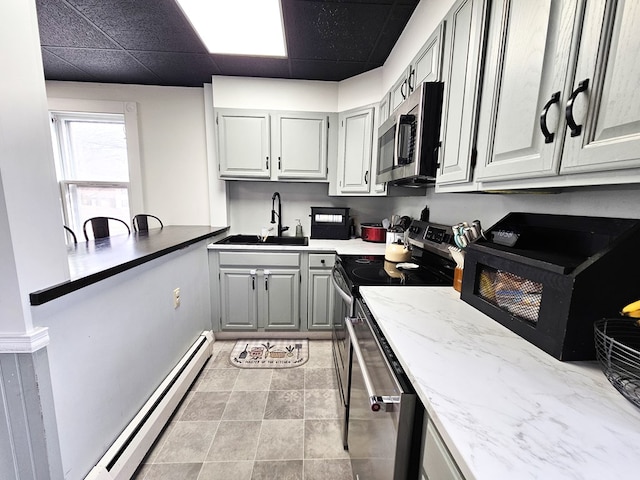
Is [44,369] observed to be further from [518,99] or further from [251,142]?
[251,142]

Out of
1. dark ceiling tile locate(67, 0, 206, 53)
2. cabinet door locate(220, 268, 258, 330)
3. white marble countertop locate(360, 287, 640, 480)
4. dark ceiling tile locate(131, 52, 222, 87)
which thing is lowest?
cabinet door locate(220, 268, 258, 330)

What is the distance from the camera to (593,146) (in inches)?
23.0

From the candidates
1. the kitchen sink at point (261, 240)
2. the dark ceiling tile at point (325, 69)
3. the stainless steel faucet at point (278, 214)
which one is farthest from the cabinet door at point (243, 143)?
the kitchen sink at point (261, 240)

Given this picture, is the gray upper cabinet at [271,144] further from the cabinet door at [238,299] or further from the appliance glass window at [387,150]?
the cabinet door at [238,299]

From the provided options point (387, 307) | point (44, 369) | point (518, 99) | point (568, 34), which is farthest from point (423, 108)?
point (44, 369)

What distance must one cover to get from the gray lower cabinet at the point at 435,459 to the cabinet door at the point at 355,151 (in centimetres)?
209

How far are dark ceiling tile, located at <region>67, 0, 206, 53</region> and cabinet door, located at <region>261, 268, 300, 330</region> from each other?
1.88 meters

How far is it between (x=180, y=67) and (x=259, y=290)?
2155 millimetres

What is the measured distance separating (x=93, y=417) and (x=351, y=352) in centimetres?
111

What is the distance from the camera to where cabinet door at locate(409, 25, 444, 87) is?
130 centimetres

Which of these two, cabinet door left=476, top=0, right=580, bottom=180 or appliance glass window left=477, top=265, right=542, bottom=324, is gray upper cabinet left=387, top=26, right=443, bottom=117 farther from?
appliance glass window left=477, top=265, right=542, bottom=324

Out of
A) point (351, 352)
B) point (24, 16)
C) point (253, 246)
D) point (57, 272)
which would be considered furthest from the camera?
point (253, 246)

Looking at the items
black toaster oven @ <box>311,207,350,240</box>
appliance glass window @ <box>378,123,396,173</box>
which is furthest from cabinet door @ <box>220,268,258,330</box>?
appliance glass window @ <box>378,123,396,173</box>

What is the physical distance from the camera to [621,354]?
578mm
